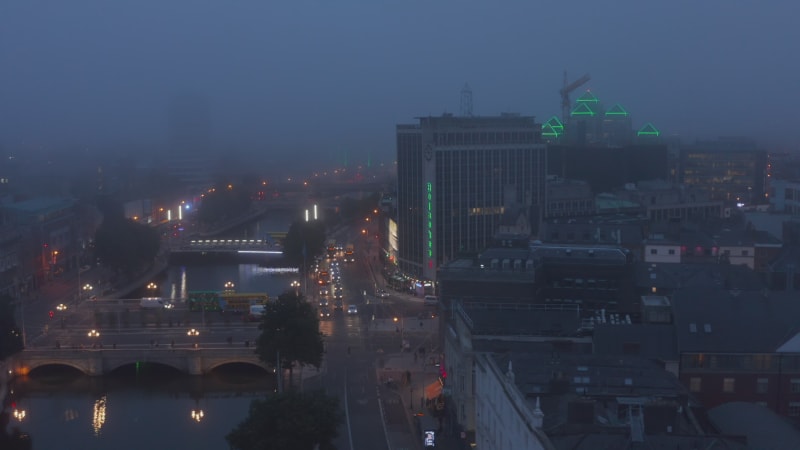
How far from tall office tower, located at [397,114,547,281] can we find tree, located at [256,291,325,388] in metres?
6.61

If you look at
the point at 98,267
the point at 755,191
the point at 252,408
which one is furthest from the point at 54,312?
the point at 755,191

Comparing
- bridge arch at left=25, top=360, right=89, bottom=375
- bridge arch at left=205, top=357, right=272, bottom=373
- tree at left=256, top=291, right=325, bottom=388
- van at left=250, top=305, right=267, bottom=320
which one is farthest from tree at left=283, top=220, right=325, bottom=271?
tree at left=256, top=291, right=325, bottom=388

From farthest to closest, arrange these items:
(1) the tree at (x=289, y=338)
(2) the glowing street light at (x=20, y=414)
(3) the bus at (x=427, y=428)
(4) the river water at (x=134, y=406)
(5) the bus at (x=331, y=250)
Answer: (5) the bus at (x=331, y=250), (1) the tree at (x=289, y=338), (2) the glowing street light at (x=20, y=414), (4) the river water at (x=134, y=406), (3) the bus at (x=427, y=428)

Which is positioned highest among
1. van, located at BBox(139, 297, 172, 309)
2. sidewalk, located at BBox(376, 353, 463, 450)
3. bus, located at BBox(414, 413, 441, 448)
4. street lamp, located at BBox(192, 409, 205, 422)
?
bus, located at BBox(414, 413, 441, 448)

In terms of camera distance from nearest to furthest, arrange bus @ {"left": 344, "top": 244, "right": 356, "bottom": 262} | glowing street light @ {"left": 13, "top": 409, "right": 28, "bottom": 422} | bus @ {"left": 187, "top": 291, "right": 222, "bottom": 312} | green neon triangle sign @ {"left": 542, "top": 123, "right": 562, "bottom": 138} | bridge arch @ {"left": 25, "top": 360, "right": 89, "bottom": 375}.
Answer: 1. glowing street light @ {"left": 13, "top": 409, "right": 28, "bottom": 422}
2. bridge arch @ {"left": 25, "top": 360, "right": 89, "bottom": 375}
3. bus @ {"left": 187, "top": 291, "right": 222, "bottom": 312}
4. bus @ {"left": 344, "top": 244, "right": 356, "bottom": 262}
5. green neon triangle sign @ {"left": 542, "top": 123, "right": 562, "bottom": 138}

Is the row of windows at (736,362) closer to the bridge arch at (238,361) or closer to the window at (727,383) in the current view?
the window at (727,383)

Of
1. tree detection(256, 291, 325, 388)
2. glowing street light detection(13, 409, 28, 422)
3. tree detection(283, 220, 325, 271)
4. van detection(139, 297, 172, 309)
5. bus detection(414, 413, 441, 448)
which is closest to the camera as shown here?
bus detection(414, 413, 441, 448)

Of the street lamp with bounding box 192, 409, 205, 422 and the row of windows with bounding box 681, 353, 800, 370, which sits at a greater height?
the row of windows with bounding box 681, 353, 800, 370

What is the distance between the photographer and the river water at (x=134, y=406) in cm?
991

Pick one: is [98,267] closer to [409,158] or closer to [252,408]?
[409,158]

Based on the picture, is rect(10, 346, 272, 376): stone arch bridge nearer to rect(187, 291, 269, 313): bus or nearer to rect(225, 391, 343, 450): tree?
rect(187, 291, 269, 313): bus

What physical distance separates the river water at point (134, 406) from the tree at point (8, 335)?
0.51 m

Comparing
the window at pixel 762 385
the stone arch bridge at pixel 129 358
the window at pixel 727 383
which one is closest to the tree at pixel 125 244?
the stone arch bridge at pixel 129 358

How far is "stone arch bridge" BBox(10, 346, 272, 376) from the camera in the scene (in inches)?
485
